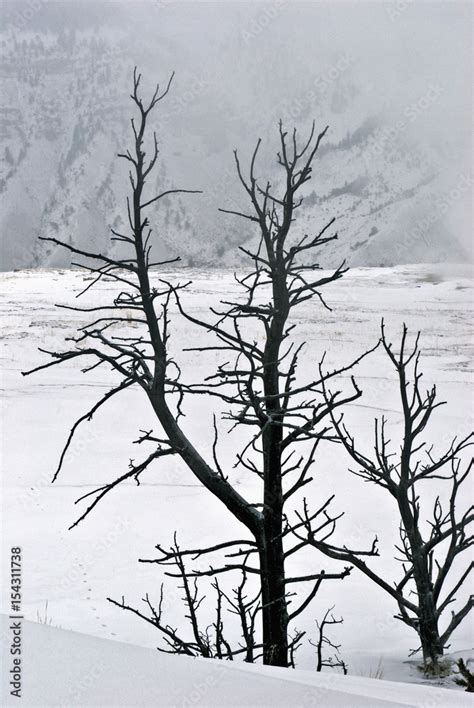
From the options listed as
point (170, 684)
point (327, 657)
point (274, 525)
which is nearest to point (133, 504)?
point (327, 657)

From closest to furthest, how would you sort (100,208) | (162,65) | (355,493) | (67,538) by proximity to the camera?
(67,538), (355,493), (100,208), (162,65)

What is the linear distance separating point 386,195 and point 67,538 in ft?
229

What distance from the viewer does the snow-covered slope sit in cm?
186

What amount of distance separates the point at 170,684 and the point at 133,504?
606cm

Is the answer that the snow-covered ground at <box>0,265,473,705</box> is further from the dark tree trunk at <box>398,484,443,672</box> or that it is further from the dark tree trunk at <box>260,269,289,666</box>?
the dark tree trunk at <box>260,269,289,666</box>

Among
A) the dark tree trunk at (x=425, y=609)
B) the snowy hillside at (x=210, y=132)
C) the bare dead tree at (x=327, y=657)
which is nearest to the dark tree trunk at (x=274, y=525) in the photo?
the bare dead tree at (x=327, y=657)

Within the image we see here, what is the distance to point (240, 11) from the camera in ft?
318

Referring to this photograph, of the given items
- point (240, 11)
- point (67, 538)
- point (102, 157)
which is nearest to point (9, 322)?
point (67, 538)

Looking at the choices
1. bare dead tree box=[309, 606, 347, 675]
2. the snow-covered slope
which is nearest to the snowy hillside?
bare dead tree box=[309, 606, 347, 675]

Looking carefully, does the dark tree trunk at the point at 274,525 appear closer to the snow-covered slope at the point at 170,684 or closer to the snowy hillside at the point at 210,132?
the snow-covered slope at the point at 170,684

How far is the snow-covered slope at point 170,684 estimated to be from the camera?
186cm

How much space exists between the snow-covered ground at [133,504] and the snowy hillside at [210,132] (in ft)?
160

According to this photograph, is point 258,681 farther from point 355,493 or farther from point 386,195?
point 386,195

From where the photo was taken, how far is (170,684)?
6.44 feet
